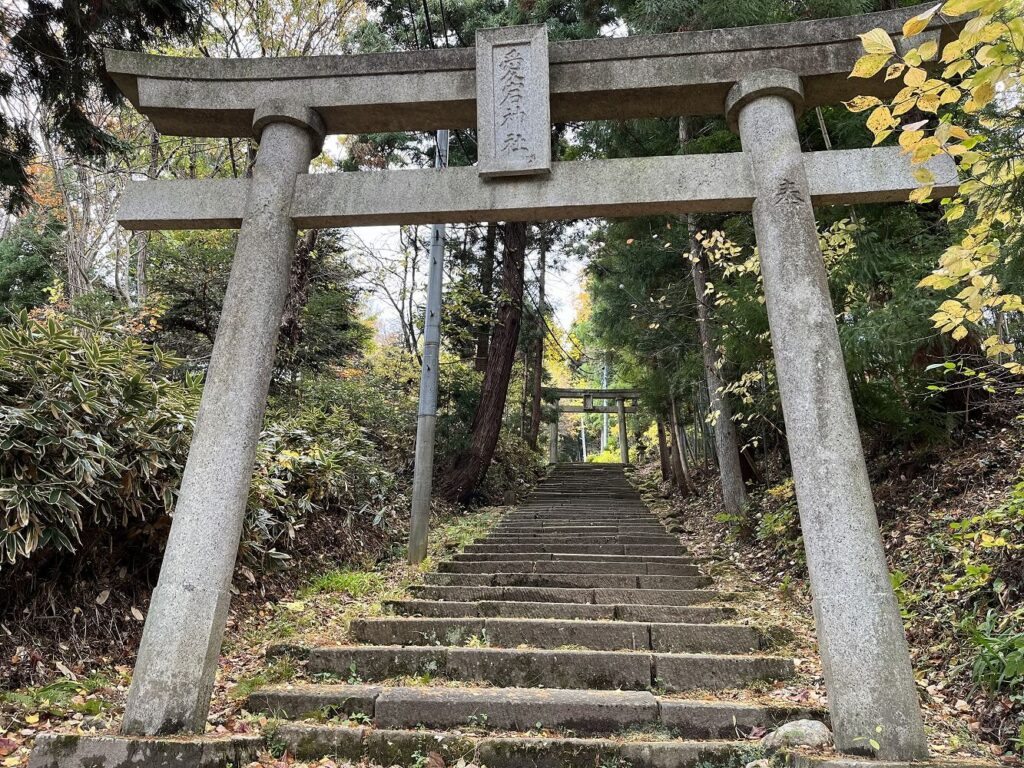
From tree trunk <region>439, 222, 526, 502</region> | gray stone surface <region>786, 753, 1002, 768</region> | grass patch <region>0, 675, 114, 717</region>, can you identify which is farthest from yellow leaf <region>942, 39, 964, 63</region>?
tree trunk <region>439, 222, 526, 502</region>

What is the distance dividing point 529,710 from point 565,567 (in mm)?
3089

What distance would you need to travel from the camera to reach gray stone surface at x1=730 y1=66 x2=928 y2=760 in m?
2.76

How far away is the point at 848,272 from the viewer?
543 centimetres

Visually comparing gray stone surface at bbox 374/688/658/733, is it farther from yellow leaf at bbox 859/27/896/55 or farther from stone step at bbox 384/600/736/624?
yellow leaf at bbox 859/27/896/55

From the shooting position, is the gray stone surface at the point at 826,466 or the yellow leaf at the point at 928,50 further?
the gray stone surface at the point at 826,466

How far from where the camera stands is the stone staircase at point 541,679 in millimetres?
3130

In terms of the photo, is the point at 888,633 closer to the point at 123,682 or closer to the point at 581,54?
the point at 581,54

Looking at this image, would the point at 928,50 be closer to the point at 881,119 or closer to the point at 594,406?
the point at 881,119

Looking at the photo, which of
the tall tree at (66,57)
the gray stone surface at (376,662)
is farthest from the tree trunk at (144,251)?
the gray stone surface at (376,662)

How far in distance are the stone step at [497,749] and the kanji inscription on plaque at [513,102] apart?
3.17 metres

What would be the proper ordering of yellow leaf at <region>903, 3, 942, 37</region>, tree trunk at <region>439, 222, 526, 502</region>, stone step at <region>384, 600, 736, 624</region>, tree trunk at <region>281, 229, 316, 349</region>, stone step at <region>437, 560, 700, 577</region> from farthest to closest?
tree trunk at <region>439, 222, 526, 502</region> → tree trunk at <region>281, 229, 316, 349</region> → stone step at <region>437, 560, 700, 577</region> → stone step at <region>384, 600, 736, 624</region> → yellow leaf at <region>903, 3, 942, 37</region>

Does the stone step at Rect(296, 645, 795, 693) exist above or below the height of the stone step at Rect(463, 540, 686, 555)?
below

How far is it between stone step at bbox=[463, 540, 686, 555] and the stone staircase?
129 centimetres

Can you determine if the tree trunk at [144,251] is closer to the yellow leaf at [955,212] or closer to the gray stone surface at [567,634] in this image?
the gray stone surface at [567,634]
